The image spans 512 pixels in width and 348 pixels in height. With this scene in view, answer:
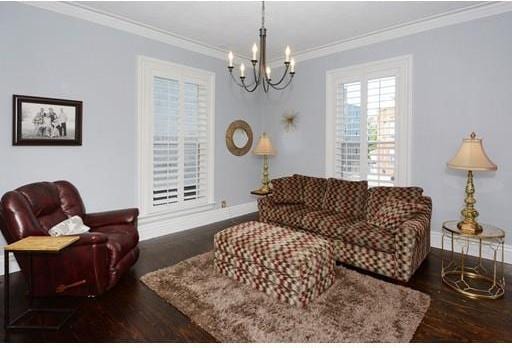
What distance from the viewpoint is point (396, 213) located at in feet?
11.3

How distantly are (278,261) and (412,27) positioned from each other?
3.79 meters

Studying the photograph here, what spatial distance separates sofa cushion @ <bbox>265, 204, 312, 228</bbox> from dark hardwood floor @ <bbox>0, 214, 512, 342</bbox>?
5.04 ft

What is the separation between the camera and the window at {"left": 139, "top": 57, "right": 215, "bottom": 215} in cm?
438

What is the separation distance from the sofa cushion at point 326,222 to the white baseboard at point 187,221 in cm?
202

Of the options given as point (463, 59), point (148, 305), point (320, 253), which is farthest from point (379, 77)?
point (148, 305)

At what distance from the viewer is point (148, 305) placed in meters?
2.64

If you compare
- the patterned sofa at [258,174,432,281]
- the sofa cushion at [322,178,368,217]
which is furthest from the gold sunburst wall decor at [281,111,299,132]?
the sofa cushion at [322,178,368,217]

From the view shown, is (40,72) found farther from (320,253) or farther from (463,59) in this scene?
(463,59)

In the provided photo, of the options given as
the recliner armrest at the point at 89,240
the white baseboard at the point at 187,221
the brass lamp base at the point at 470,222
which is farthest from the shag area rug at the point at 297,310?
the white baseboard at the point at 187,221

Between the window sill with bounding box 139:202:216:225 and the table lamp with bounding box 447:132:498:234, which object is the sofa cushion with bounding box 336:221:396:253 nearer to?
the table lamp with bounding box 447:132:498:234

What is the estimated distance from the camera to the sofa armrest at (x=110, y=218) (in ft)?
11.2

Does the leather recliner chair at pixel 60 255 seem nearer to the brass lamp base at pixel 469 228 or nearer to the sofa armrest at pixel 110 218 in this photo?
the sofa armrest at pixel 110 218

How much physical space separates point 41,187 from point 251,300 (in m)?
2.53

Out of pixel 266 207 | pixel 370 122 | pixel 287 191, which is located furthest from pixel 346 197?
pixel 370 122
